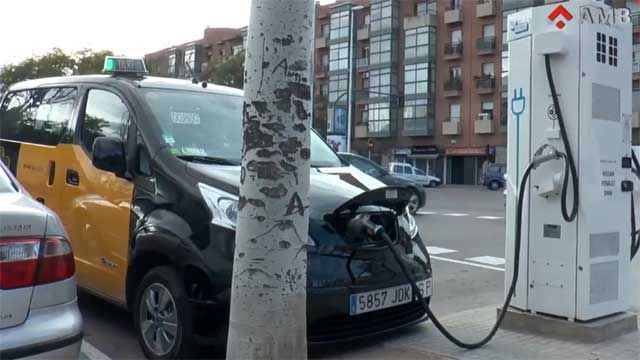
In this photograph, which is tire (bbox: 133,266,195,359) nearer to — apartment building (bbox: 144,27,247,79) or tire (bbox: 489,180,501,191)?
tire (bbox: 489,180,501,191)

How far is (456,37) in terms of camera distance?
53.4m

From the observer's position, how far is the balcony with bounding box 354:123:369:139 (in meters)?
59.4

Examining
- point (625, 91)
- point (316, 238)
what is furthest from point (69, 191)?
point (625, 91)

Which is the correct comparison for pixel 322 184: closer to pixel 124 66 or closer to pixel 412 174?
pixel 124 66

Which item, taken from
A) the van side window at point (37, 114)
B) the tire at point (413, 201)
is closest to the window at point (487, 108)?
the tire at point (413, 201)

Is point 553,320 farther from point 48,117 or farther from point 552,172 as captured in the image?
point 48,117

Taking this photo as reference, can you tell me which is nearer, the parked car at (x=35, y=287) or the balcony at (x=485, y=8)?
the parked car at (x=35, y=287)

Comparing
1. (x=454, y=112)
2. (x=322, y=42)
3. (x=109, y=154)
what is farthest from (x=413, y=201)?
(x=322, y=42)

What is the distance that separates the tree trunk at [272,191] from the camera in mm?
2918

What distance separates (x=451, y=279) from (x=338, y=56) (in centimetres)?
5311

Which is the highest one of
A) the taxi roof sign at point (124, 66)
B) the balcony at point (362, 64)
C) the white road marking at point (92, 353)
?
the balcony at point (362, 64)

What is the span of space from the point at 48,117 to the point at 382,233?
3.47 m

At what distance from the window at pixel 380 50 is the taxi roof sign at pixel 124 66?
170 feet

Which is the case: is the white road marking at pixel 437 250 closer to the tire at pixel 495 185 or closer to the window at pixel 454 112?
the tire at pixel 495 185
